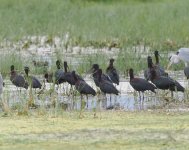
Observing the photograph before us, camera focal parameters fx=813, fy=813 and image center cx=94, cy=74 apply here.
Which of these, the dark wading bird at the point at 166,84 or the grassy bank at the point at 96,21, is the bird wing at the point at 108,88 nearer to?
the dark wading bird at the point at 166,84

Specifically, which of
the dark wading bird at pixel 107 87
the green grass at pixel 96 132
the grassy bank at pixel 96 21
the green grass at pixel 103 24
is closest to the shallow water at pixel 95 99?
the dark wading bird at pixel 107 87

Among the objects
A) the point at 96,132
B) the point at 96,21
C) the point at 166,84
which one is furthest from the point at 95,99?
the point at 96,21

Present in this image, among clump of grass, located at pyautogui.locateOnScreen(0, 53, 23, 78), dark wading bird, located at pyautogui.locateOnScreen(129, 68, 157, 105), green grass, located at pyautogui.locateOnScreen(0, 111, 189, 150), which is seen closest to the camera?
green grass, located at pyautogui.locateOnScreen(0, 111, 189, 150)

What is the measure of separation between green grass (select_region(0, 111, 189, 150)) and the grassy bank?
460 inches

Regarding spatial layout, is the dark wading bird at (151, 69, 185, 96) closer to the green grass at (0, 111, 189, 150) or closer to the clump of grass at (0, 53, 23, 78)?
the green grass at (0, 111, 189, 150)

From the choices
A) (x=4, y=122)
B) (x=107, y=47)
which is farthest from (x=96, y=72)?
(x=107, y=47)

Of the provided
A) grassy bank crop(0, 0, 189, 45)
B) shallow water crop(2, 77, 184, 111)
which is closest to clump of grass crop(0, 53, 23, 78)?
shallow water crop(2, 77, 184, 111)

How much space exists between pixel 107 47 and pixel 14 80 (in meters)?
7.77

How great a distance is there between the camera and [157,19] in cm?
2588

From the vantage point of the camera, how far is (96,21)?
26.2m

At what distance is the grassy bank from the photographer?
2347cm

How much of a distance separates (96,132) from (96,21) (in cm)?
1665

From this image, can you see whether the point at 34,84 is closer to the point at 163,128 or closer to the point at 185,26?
the point at 163,128

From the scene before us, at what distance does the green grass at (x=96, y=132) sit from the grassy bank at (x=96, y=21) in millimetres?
11673
